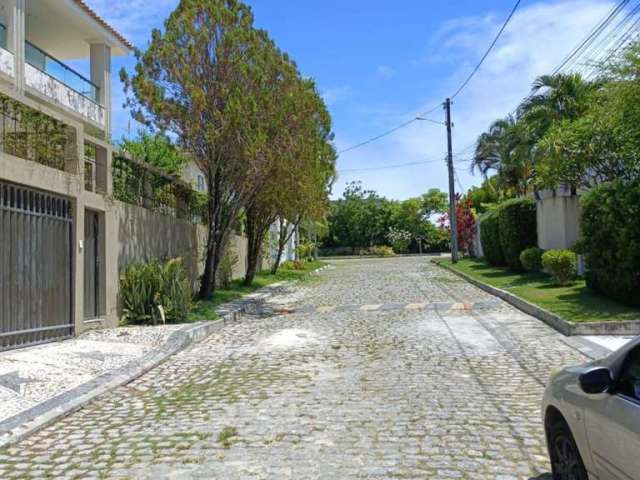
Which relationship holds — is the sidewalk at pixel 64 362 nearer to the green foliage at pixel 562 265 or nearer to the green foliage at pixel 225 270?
the green foliage at pixel 225 270

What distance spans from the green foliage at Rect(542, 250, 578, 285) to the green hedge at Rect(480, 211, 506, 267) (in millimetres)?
8349

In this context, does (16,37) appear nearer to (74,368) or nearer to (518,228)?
(74,368)

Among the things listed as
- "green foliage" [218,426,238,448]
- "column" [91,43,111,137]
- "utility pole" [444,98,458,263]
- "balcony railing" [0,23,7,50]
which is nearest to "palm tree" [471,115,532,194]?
"utility pole" [444,98,458,263]

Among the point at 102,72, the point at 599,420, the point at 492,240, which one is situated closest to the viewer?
the point at 599,420

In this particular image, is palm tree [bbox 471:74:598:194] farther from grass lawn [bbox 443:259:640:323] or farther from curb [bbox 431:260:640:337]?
curb [bbox 431:260:640:337]

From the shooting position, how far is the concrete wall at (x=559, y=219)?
1995 centimetres

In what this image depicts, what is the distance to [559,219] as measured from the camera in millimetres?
20234

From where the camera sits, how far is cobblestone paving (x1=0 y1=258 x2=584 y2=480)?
5.00 m

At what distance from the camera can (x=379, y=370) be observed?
8656mm

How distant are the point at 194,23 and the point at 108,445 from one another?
12560 millimetres

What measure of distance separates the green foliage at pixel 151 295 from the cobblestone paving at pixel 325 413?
178 cm

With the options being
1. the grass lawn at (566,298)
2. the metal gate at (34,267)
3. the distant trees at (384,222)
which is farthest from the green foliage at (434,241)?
the metal gate at (34,267)

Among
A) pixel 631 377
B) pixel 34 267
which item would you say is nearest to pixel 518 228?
pixel 34 267

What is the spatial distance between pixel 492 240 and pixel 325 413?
70.4 ft
